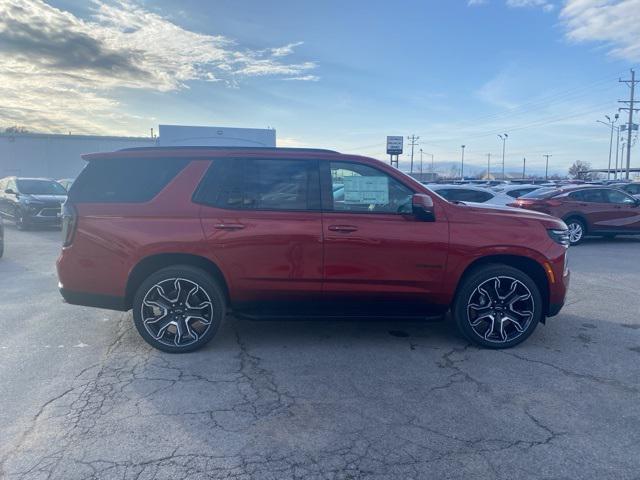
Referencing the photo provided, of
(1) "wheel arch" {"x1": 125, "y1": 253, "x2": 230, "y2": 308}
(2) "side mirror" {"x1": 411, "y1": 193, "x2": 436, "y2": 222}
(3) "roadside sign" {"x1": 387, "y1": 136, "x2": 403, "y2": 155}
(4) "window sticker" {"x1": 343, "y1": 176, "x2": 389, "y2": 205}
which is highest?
(3) "roadside sign" {"x1": 387, "y1": 136, "x2": 403, "y2": 155}

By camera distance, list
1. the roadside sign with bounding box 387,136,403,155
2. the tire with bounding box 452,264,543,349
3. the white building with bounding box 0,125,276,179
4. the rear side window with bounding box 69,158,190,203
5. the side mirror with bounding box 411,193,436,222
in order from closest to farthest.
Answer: the side mirror with bounding box 411,193,436,222, the rear side window with bounding box 69,158,190,203, the tire with bounding box 452,264,543,349, the roadside sign with bounding box 387,136,403,155, the white building with bounding box 0,125,276,179

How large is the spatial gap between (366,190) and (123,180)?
2.37 metres

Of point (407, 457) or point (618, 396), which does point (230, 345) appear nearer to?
point (407, 457)

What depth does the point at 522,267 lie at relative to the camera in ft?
15.5

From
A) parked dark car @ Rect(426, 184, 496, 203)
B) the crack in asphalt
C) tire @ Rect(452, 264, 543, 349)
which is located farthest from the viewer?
parked dark car @ Rect(426, 184, 496, 203)

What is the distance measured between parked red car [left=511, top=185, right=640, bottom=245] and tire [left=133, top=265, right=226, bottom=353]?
10.3 m

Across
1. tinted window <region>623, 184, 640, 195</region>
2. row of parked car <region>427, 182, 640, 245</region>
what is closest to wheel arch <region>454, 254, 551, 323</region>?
row of parked car <region>427, 182, 640, 245</region>

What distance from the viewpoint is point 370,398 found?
359 cm

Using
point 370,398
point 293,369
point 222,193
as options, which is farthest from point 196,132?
point 370,398

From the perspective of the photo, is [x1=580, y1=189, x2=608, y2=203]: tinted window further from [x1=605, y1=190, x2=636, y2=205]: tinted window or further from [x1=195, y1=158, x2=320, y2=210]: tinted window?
[x1=195, y1=158, x2=320, y2=210]: tinted window

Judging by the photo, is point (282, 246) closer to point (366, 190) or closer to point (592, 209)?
point (366, 190)

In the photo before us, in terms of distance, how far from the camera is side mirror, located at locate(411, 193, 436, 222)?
433 centimetres

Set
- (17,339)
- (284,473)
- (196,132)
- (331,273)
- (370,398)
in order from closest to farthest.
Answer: (284,473) < (370,398) < (331,273) < (17,339) < (196,132)

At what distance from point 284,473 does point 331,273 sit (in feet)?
6.76
